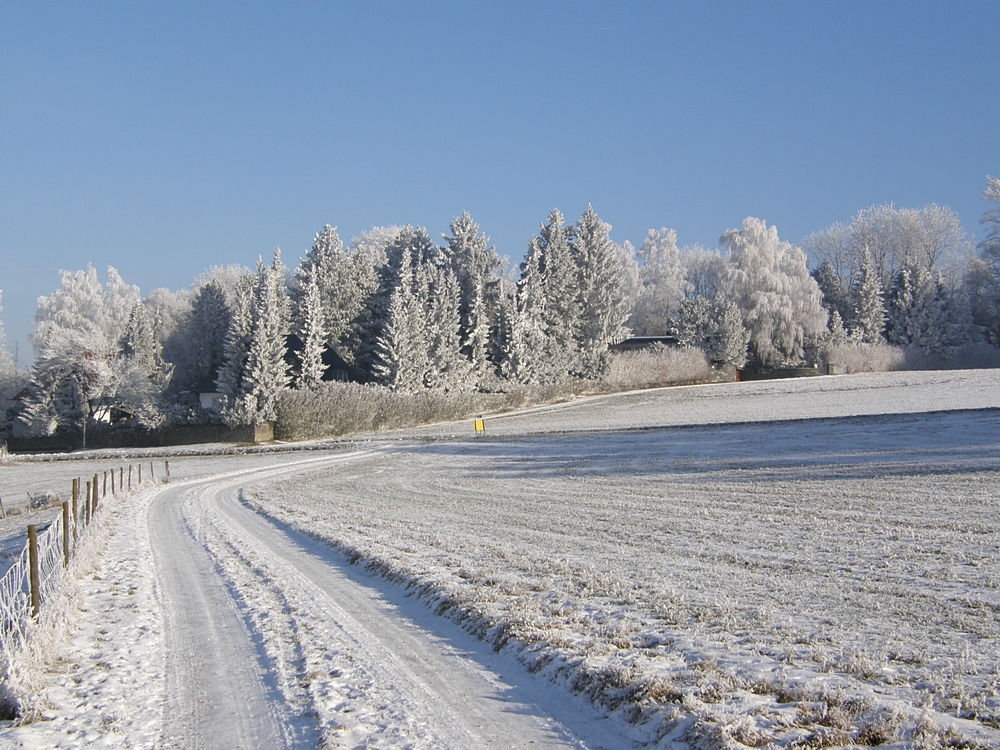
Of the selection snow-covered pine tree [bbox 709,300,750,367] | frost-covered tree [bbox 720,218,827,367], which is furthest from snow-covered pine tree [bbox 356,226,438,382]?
frost-covered tree [bbox 720,218,827,367]

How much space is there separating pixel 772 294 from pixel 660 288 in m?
24.2

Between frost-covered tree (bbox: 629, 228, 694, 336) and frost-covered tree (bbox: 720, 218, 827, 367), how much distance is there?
49.3ft

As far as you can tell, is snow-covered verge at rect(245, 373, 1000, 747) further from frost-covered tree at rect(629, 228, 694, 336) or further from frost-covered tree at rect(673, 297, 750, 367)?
frost-covered tree at rect(629, 228, 694, 336)

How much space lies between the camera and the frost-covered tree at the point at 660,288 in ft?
317

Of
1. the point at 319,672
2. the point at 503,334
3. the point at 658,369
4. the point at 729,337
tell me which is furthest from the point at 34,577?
the point at 729,337

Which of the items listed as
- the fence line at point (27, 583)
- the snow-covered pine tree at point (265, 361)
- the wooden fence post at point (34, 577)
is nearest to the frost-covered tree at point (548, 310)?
the snow-covered pine tree at point (265, 361)

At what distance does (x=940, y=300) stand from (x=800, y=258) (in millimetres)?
19244

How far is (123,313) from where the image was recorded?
86562 millimetres

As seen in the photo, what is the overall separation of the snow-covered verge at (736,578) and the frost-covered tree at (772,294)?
50.7 m

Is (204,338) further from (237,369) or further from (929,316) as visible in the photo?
(929,316)

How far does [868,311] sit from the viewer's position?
83.7 metres

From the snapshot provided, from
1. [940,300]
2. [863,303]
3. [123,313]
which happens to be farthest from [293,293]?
[940,300]

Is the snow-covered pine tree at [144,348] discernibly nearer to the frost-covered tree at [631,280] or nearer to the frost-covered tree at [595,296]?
the frost-covered tree at [595,296]

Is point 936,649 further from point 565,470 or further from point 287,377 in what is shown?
point 287,377
